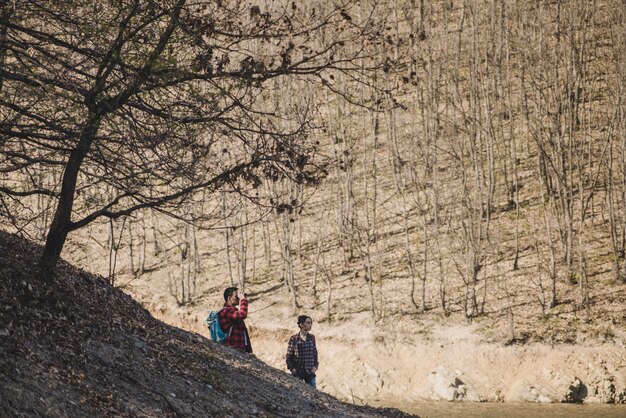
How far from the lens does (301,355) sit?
42.0 feet

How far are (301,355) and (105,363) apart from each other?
5.26 meters

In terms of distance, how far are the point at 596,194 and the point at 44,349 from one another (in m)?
26.2

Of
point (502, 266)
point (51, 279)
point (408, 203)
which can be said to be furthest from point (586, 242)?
point (51, 279)

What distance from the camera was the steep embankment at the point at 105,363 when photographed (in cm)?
677

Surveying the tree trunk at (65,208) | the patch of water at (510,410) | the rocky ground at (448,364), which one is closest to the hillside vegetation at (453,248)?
the rocky ground at (448,364)

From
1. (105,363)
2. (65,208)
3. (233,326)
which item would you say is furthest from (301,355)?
(65,208)

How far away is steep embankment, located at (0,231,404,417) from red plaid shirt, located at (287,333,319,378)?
1.20 meters

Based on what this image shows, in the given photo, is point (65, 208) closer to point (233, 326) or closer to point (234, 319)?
point (234, 319)

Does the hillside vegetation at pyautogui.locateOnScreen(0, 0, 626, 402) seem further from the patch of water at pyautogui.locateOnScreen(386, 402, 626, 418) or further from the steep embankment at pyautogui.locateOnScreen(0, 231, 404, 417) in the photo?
the steep embankment at pyautogui.locateOnScreen(0, 231, 404, 417)

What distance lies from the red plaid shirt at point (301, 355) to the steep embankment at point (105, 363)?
3.95 feet

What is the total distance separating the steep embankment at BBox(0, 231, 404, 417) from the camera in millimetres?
6773

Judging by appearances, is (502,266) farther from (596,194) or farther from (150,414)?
(150,414)

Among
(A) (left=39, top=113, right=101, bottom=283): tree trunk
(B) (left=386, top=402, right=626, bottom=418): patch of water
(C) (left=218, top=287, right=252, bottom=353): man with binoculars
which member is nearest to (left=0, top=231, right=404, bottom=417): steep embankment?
(A) (left=39, top=113, right=101, bottom=283): tree trunk

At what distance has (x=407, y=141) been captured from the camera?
1325 inches
